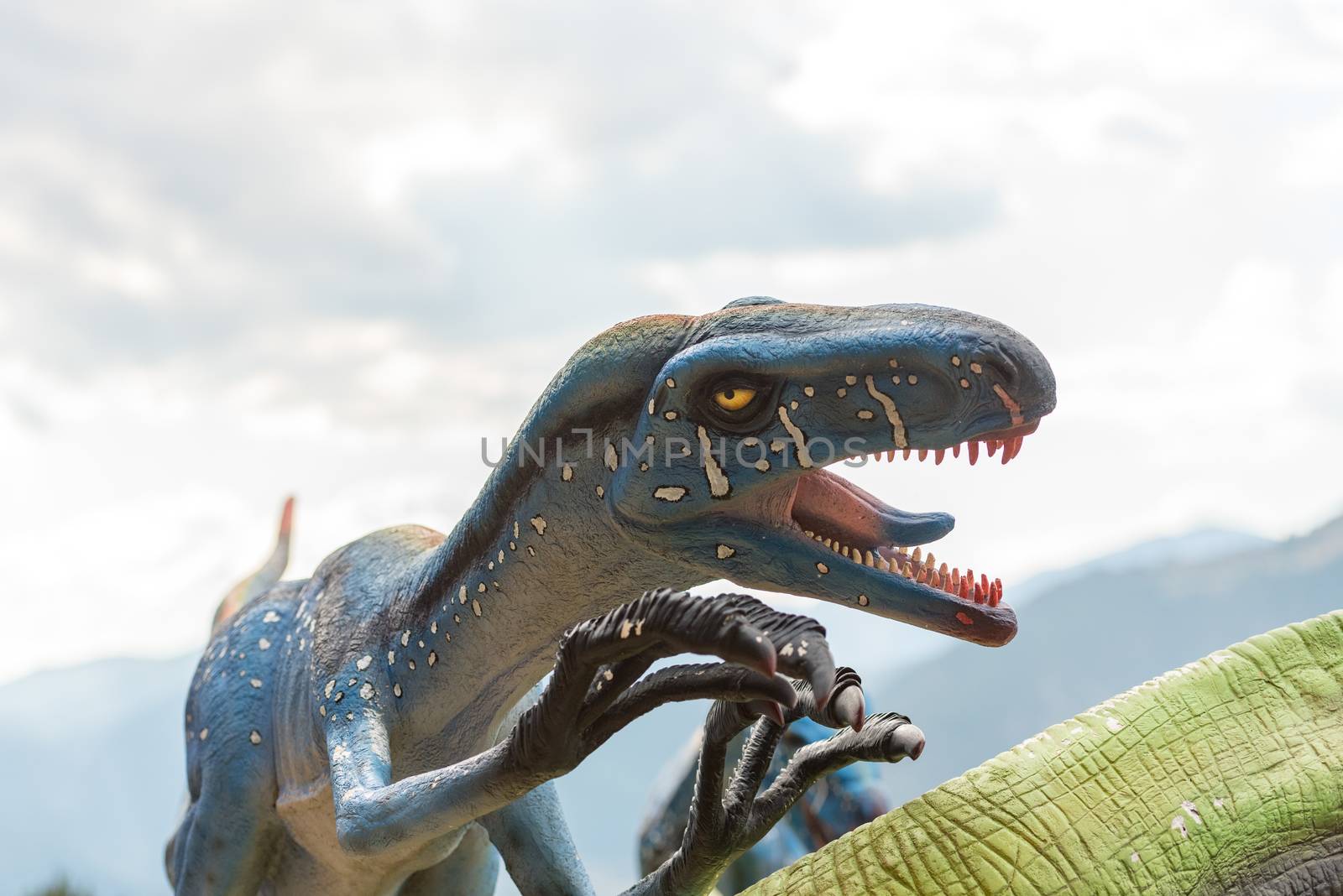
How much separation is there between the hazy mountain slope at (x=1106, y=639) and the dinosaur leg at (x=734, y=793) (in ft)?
37.7

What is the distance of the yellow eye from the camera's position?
1229 millimetres

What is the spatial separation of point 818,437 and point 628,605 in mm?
269

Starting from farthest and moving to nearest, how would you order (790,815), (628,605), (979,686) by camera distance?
1. (979,686)
2. (790,815)
3. (628,605)

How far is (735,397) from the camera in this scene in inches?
48.4

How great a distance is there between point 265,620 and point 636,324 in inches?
38.0

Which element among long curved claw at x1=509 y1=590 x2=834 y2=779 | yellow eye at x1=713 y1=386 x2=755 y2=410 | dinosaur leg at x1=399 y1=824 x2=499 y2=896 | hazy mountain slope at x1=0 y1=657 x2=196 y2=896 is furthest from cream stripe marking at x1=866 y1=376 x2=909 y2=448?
hazy mountain slope at x1=0 y1=657 x2=196 y2=896

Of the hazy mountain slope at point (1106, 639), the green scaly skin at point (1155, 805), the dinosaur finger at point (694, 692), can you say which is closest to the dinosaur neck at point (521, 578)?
the dinosaur finger at point (694, 692)

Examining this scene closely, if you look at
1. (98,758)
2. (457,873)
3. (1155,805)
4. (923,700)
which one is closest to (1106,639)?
(923,700)

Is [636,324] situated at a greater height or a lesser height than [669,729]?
lesser

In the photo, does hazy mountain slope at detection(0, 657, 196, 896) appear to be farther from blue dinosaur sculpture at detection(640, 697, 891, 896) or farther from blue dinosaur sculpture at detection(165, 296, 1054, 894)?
blue dinosaur sculpture at detection(165, 296, 1054, 894)

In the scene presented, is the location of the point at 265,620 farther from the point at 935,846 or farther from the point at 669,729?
the point at 669,729

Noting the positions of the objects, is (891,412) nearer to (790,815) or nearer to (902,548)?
(902,548)

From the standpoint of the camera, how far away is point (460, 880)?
80.0 inches

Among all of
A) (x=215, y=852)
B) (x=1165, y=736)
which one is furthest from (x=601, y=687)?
(x=215, y=852)
